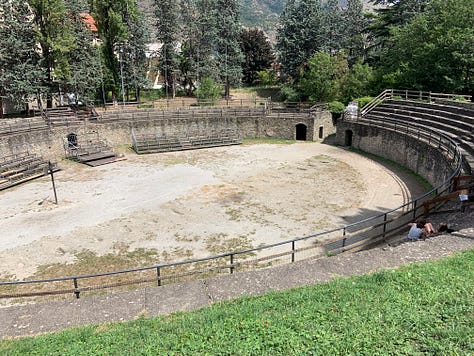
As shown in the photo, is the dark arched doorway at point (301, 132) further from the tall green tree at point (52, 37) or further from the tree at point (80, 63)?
the tall green tree at point (52, 37)

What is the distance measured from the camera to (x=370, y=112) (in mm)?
30609

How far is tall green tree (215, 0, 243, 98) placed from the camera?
47.7 meters

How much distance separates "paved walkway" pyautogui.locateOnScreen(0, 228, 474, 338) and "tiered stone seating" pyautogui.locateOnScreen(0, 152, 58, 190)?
1606 cm

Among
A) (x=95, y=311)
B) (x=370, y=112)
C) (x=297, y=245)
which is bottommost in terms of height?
(x=297, y=245)

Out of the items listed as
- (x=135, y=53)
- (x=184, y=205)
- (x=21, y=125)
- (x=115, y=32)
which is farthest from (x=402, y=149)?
(x=135, y=53)

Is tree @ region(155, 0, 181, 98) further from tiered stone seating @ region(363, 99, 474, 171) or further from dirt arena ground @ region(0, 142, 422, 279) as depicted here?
tiered stone seating @ region(363, 99, 474, 171)

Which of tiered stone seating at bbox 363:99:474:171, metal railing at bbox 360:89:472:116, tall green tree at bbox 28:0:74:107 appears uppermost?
tall green tree at bbox 28:0:74:107

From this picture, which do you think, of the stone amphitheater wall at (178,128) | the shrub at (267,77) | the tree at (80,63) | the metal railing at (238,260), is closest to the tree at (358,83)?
the stone amphitheater wall at (178,128)

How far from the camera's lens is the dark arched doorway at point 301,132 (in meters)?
34.1

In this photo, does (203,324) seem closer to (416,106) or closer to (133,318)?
(133,318)

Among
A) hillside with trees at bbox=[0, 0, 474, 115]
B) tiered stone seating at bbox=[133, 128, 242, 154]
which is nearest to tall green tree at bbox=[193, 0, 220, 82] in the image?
hillside with trees at bbox=[0, 0, 474, 115]

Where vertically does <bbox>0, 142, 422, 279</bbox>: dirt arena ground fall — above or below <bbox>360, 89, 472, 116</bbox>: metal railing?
below

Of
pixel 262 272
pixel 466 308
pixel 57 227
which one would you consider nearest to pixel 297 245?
pixel 262 272

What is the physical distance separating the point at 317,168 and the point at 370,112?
10.2 metres
